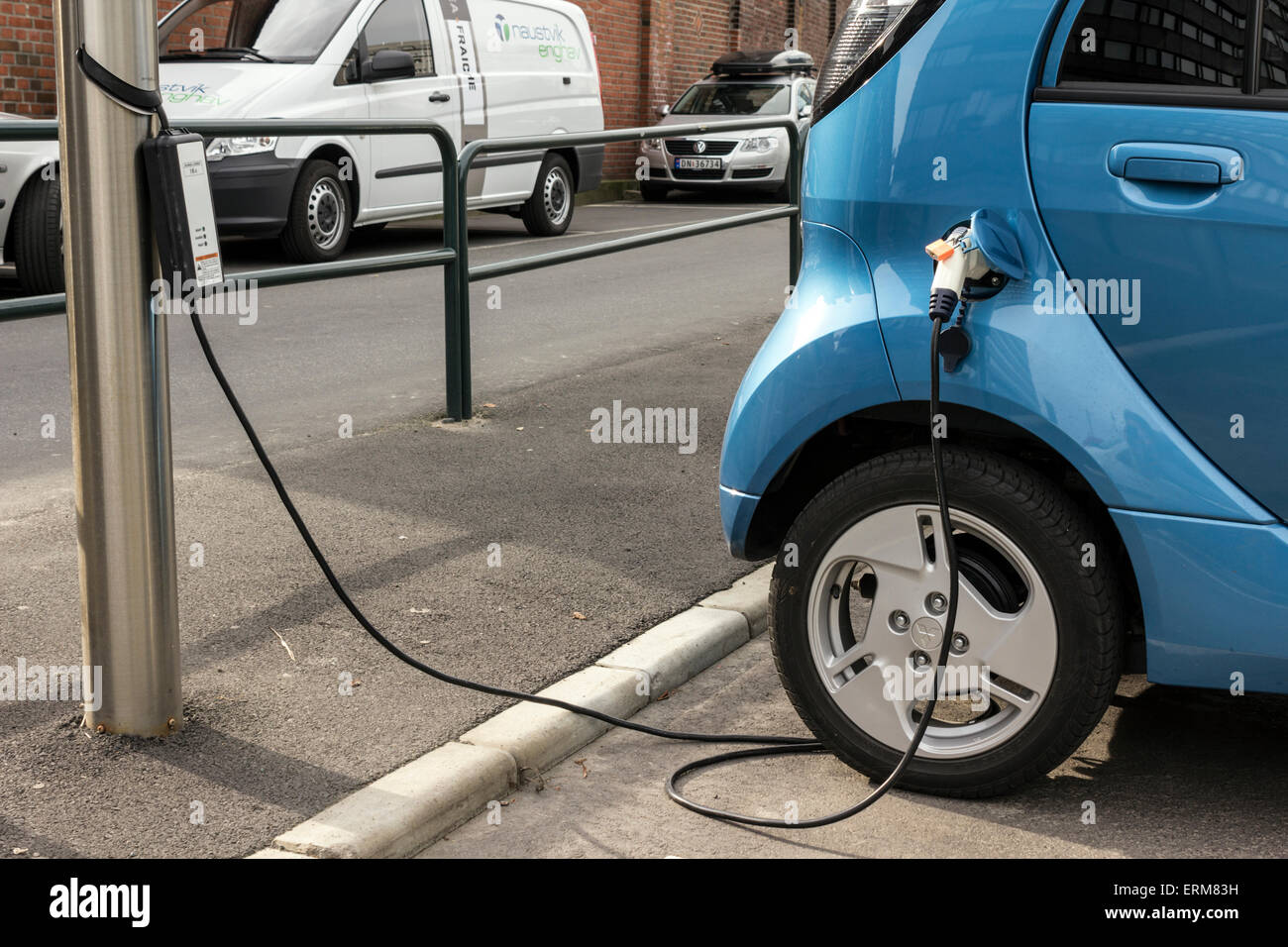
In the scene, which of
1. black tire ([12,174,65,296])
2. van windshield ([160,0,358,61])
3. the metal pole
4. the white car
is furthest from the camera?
the white car

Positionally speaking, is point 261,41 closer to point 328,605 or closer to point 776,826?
point 328,605

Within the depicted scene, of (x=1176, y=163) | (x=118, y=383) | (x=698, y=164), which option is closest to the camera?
(x=1176, y=163)

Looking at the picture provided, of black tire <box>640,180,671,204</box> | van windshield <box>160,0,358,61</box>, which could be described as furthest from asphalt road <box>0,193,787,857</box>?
black tire <box>640,180,671,204</box>

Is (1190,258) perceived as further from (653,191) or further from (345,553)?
(653,191)

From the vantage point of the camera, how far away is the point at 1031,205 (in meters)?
3.03

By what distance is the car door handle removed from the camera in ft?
9.37

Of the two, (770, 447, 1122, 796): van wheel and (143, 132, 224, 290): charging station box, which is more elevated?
(143, 132, 224, 290): charging station box

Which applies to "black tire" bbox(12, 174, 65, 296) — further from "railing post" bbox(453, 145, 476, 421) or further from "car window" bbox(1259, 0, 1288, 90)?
"car window" bbox(1259, 0, 1288, 90)

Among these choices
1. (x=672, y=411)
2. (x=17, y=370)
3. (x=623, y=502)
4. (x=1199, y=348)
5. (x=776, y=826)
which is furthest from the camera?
(x=17, y=370)

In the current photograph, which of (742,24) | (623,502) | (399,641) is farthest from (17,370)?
(742,24)

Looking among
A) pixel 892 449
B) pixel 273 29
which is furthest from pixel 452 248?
pixel 273 29

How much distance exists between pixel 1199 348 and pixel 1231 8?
0.66m

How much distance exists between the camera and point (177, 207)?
315 centimetres

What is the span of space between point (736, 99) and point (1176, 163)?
17.6m
